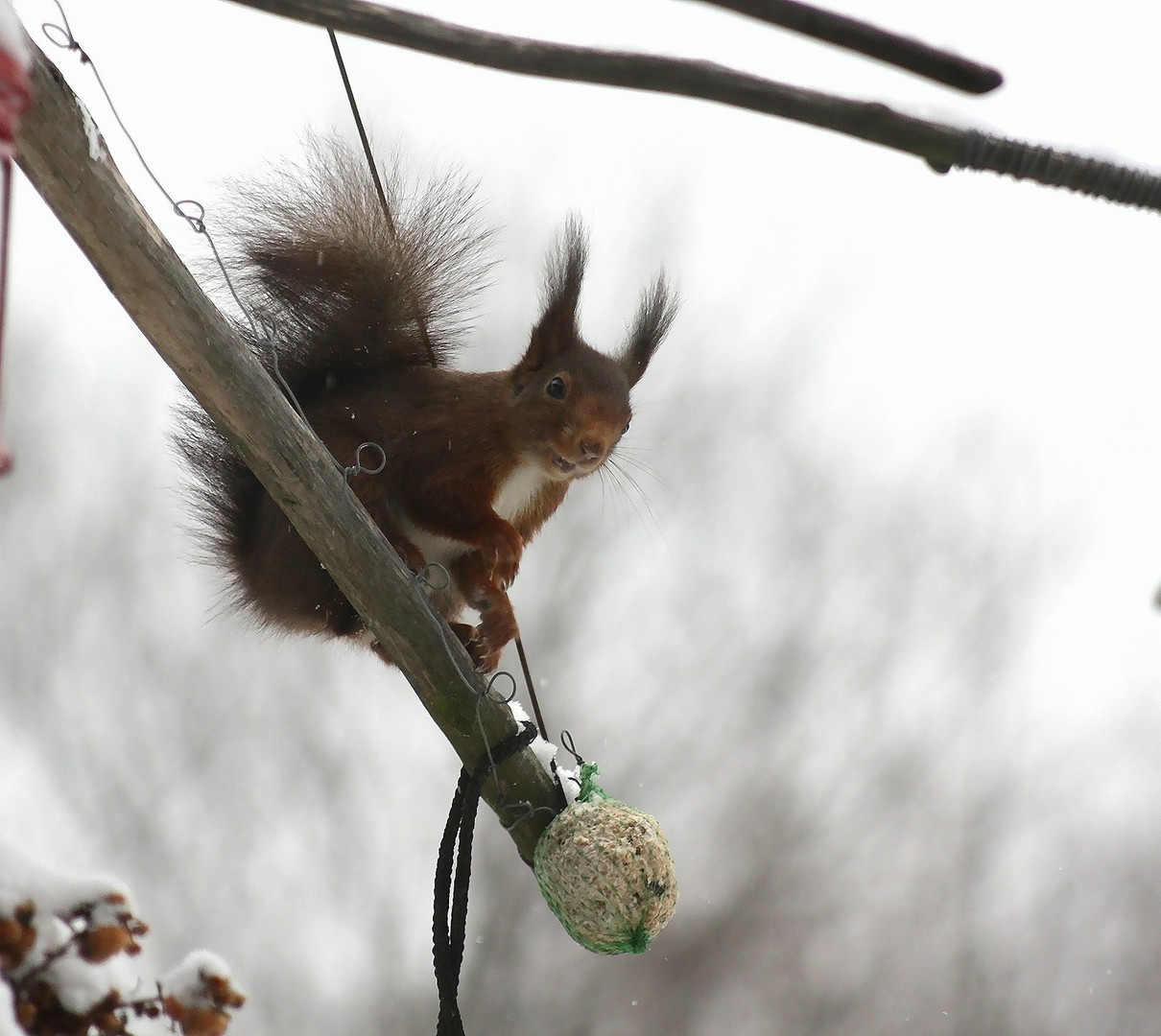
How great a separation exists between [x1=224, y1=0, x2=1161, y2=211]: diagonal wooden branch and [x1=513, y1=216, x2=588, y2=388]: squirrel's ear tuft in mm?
526

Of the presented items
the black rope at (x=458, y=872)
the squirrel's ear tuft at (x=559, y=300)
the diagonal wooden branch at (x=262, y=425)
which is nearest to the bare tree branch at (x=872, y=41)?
the diagonal wooden branch at (x=262, y=425)

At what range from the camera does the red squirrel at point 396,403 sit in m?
1.19

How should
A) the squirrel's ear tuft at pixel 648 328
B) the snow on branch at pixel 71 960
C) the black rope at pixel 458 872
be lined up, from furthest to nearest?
the squirrel's ear tuft at pixel 648 328 → the black rope at pixel 458 872 → the snow on branch at pixel 71 960

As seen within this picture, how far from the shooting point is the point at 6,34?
0.45 metres

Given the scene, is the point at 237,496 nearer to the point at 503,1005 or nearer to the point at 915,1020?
the point at 503,1005

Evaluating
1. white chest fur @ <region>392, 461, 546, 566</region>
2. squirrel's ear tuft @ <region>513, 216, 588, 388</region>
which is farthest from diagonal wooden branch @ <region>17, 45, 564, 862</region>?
squirrel's ear tuft @ <region>513, 216, 588, 388</region>

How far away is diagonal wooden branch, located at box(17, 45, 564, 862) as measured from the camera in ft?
2.69

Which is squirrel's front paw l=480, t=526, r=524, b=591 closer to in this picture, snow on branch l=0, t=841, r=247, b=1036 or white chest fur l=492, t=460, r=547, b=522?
white chest fur l=492, t=460, r=547, b=522

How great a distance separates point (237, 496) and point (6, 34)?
0.88m

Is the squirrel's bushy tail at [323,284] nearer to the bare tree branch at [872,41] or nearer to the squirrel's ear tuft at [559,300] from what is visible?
the squirrel's ear tuft at [559,300]

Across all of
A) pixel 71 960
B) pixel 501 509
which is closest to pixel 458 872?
pixel 501 509

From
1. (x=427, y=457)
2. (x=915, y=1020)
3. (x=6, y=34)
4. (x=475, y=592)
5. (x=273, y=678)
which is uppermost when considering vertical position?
(x=6, y=34)

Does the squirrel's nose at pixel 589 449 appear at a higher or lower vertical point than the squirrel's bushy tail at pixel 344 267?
lower

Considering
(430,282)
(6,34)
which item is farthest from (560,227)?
(6,34)
